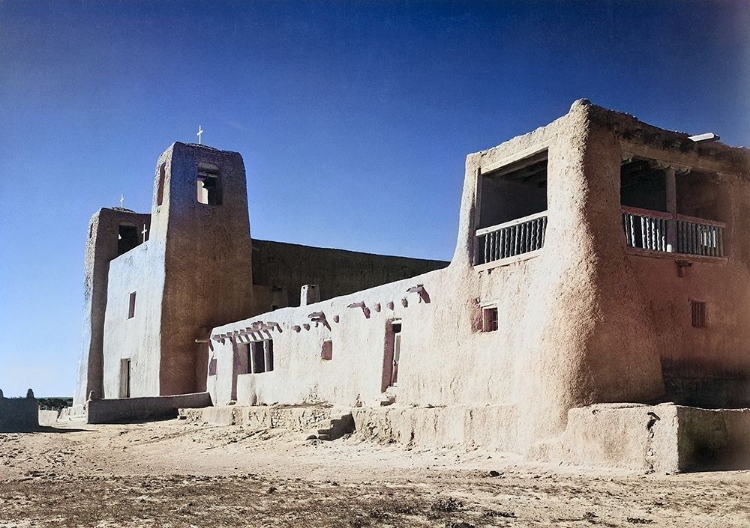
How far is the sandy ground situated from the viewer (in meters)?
7.34

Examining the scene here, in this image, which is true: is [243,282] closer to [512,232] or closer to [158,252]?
[158,252]

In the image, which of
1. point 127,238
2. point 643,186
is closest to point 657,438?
point 643,186

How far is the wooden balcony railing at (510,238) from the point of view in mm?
13570

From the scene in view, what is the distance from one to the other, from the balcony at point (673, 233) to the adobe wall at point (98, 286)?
21994 mm

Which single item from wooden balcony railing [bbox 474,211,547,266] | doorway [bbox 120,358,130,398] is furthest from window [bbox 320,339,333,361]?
doorway [bbox 120,358,130,398]

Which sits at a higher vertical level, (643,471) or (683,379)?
(683,379)

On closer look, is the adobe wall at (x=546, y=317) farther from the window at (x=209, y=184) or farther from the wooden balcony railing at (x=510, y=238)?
the window at (x=209, y=184)

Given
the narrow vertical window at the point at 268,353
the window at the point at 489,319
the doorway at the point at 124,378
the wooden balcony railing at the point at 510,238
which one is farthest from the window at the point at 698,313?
the doorway at the point at 124,378

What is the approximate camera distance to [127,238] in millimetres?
32344

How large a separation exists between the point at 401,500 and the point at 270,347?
1433cm

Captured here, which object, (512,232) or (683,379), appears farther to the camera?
(512,232)

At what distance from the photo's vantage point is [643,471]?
10.0 m

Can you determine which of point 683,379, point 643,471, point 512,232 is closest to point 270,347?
point 512,232

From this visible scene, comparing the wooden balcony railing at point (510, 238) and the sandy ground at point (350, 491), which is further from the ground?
the wooden balcony railing at point (510, 238)
